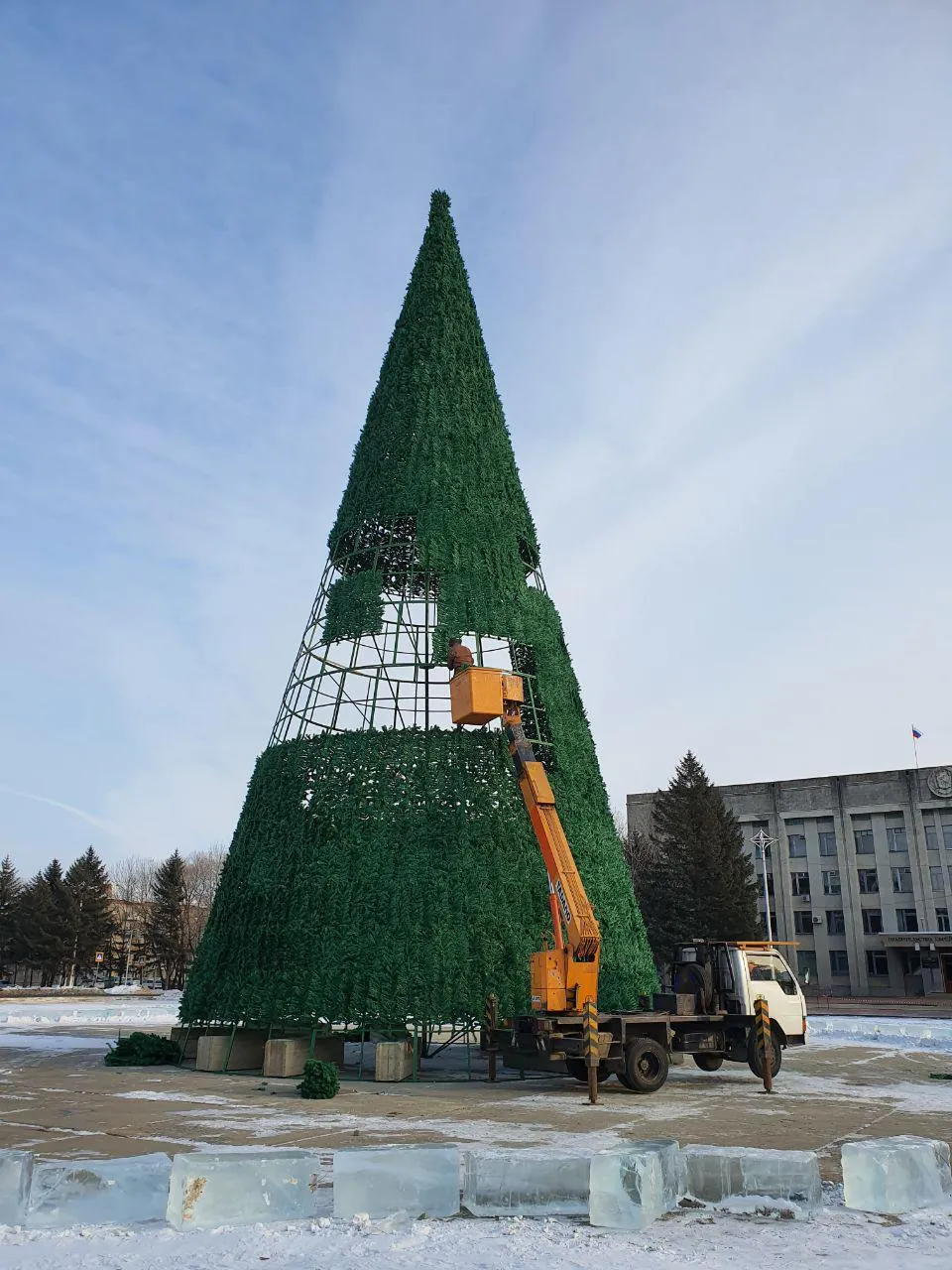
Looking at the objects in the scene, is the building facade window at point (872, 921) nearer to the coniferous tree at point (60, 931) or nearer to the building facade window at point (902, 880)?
the building facade window at point (902, 880)

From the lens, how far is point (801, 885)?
61188 mm

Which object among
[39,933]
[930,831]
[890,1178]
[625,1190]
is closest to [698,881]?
[930,831]

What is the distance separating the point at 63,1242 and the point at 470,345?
1999 cm

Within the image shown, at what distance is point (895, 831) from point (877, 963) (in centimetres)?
814

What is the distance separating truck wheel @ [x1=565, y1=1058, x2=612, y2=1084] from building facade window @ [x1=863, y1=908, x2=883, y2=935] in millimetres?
49034

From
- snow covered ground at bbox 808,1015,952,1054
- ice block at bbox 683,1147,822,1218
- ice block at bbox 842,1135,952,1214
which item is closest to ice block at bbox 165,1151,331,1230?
ice block at bbox 683,1147,822,1218

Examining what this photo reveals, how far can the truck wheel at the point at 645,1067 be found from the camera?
49.0ft

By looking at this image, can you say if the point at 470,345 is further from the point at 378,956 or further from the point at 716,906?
the point at 716,906

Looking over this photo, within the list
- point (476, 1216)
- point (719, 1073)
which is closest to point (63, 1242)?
point (476, 1216)

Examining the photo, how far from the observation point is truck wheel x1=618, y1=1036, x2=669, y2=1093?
49.0ft

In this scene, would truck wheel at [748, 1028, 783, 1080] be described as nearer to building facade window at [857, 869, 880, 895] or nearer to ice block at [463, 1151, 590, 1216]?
ice block at [463, 1151, 590, 1216]

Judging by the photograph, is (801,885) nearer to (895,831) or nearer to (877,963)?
(877,963)

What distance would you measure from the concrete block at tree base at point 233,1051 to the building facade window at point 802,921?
1999 inches

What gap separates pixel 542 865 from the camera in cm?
1789
